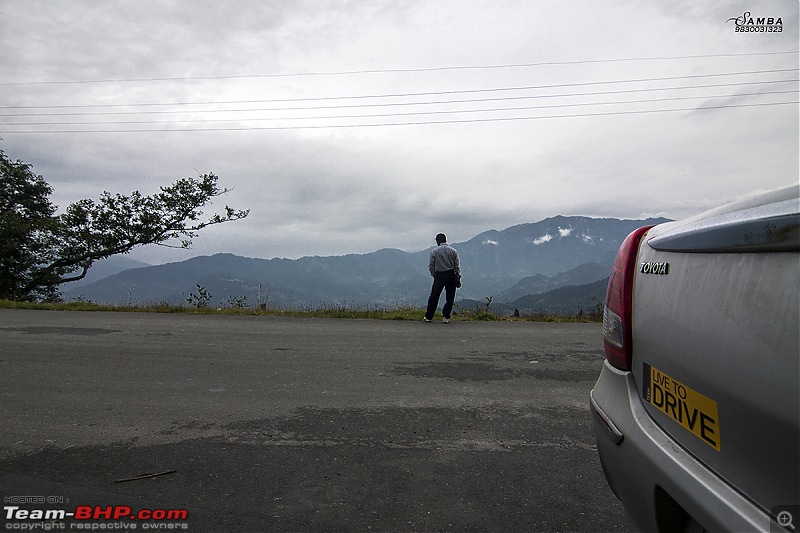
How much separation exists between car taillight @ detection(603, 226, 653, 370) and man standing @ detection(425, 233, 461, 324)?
27.9 ft

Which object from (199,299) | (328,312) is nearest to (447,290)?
(328,312)

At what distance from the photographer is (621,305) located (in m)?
2.18

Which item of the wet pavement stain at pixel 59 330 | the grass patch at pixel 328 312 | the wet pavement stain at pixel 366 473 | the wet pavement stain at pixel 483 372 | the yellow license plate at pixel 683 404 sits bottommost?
the wet pavement stain at pixel 366 473

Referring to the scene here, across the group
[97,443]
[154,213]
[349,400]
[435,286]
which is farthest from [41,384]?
[154,213]

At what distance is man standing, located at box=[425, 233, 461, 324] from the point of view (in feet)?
35.7

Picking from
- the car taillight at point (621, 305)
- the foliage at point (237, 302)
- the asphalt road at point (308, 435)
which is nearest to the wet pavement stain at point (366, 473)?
the asphalt road at point (308, 435)

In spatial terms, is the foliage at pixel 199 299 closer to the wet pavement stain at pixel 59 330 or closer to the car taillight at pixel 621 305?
the wet pavement stain at pixel 59 330

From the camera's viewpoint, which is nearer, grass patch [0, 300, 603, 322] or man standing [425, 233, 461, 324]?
man standing [425, 233, 461, 324]

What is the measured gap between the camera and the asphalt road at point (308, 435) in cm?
291

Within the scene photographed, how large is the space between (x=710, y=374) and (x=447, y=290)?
9.62m

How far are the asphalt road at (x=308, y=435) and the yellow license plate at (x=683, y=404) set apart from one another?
1218 mm

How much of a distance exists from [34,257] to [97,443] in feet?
82.4

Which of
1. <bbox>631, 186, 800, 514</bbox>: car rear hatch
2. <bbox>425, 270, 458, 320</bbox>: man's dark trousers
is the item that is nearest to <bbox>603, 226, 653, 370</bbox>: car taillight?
<bbox>631, 186, 800, 514</bbox>: car rear hatch

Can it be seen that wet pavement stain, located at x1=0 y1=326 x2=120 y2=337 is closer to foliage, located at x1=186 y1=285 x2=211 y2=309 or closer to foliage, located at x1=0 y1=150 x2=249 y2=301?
foliage, located at x1=186 y1=285 x2=211 y2=309
